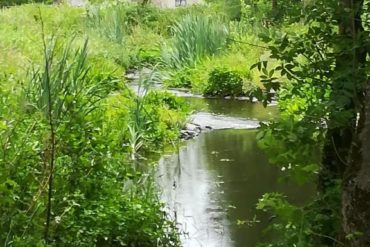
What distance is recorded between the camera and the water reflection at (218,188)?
522 centimetres

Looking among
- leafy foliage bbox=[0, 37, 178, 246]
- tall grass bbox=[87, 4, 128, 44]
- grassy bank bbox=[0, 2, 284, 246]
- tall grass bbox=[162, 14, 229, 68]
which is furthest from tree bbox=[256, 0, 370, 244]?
tall grass bbox=[87, 4, 128, 44]

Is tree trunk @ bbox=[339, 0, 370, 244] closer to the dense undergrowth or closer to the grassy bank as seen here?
the dense undergrowth

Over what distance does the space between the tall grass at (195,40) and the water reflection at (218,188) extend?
5.33 metres

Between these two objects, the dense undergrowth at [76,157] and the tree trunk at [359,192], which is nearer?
the tree trunk at [359,192]

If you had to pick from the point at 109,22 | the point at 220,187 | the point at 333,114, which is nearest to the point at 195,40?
the point at 109,22

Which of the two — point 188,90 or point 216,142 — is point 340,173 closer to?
point 216,142

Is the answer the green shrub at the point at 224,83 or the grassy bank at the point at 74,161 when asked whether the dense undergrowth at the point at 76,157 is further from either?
the green shrub at the point at 224,83

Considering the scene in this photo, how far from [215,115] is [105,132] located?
5.92 m

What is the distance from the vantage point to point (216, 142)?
8.75 meters

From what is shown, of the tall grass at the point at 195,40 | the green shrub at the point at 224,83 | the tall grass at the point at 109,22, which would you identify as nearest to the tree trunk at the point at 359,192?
the green shrub at the point at 224,83

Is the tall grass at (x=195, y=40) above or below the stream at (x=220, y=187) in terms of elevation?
above

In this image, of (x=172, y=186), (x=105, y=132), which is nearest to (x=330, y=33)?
(x=105, y=132)

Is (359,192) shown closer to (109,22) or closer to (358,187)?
(358,187)

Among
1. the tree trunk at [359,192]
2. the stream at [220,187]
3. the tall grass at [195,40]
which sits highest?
the tree trunk at [359,192]
